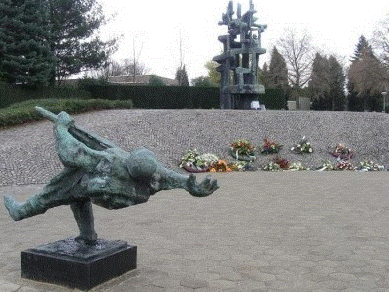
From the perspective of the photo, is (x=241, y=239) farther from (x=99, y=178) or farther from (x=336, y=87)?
(x=336, y=87)

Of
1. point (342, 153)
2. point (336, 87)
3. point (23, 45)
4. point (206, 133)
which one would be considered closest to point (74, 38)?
point (23, 45)

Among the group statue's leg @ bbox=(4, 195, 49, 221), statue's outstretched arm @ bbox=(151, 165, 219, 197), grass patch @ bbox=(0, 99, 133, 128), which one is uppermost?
grass patch @ bbox=(0, 99, 133, 128)

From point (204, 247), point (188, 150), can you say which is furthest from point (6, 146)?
point (204, 247)

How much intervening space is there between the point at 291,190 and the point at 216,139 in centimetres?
574

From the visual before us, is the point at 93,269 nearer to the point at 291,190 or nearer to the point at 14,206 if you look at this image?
the point at 14,206

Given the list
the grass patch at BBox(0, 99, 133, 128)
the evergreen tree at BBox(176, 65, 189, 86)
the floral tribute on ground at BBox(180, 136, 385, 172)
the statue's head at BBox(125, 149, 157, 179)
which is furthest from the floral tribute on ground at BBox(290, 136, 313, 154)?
the evergreen tree at BBox(176, 65, 189, 86)

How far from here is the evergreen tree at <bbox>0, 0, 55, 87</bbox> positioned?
22828 mm

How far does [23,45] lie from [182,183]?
21507mm

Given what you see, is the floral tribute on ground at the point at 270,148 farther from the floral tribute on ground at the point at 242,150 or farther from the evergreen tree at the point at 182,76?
the evergreen tree at the point at 182,76

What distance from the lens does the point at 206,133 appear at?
620 inches

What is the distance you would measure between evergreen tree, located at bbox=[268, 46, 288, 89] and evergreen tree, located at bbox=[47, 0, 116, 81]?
28099 millimetres

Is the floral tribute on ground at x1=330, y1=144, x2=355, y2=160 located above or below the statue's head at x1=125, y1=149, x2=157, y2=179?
below

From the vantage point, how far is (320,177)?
483 inches

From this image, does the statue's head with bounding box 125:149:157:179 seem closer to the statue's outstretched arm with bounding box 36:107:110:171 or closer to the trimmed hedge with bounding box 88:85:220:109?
the statue's outstretched arm with bounding box 36:107:110:171
